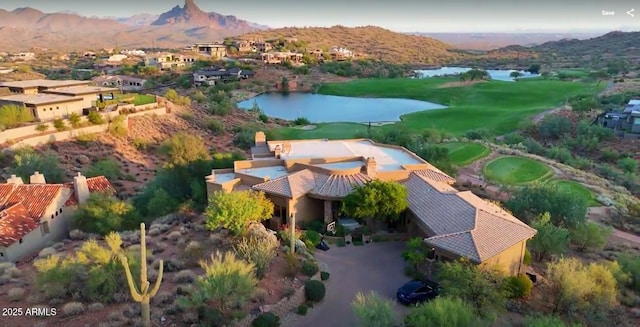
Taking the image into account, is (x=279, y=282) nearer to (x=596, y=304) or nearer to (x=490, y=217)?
(x=490, y=217)

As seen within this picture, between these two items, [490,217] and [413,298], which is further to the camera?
[490,217]

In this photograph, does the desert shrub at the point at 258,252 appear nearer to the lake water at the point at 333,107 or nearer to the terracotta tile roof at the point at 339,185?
the terracotta tile roof at the point at 339,185

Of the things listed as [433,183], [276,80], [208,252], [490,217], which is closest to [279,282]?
[208,252]

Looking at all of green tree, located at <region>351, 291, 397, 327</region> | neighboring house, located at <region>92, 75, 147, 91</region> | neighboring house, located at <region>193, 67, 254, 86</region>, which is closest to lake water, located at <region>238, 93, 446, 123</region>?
neighboring house, located at <region>193, 67, 254, 86</region>

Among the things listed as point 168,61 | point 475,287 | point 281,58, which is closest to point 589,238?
point 475,287

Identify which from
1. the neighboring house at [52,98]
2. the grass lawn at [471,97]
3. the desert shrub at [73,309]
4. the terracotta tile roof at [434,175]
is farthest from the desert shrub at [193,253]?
the grass lawn at [471,97]

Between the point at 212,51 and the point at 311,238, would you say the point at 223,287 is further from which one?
the point at 212,51
